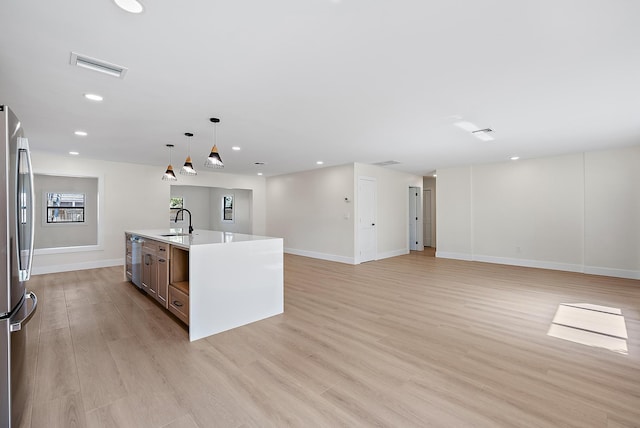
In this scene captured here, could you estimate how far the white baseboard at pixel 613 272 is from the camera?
17.4ft

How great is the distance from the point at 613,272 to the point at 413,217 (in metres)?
4.80

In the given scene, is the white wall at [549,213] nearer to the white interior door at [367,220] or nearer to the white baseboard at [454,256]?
the white baseboard at [454,256]

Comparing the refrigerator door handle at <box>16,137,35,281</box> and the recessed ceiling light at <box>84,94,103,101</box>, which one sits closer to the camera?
the refrigerator door handle at <box>16,137,35,281</box>

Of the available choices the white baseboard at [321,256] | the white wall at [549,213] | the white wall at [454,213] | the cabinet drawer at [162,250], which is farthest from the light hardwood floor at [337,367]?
the white wall at [454,213]

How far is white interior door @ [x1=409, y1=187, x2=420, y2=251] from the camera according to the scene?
933 cm

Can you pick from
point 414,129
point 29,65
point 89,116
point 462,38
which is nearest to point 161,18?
point 29,65

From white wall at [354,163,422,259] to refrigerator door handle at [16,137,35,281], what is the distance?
5.62m

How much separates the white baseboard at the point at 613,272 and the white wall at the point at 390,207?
3.98m

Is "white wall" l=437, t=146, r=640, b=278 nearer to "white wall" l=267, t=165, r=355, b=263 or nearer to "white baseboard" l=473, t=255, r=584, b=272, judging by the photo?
"white baseboard" l=473, t=255, r=584, b=272

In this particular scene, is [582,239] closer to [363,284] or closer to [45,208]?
[363,284]

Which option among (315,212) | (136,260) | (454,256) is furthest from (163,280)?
(454,256)

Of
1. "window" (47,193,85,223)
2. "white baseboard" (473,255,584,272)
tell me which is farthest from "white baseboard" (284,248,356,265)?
"window" (47,193,85,223)

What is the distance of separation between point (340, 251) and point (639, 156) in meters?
5.99

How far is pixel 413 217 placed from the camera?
30.9 ft
